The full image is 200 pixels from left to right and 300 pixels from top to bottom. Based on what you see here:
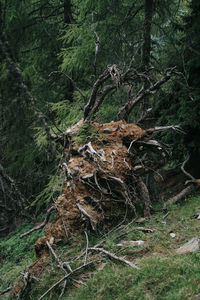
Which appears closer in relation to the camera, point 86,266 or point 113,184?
point 86,266

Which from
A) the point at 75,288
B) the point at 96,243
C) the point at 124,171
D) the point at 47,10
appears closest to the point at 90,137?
the point at 124,171

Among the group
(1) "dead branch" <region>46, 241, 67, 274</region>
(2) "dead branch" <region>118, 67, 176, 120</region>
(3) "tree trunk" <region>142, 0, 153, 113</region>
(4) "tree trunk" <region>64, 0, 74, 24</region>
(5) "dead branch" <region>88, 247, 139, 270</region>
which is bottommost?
(1) "dead branch" <region>46, 241, 67, 274</region>

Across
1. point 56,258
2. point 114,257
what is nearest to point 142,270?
point 114,257

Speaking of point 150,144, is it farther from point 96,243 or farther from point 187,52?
point 187,52

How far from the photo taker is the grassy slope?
10.2ft

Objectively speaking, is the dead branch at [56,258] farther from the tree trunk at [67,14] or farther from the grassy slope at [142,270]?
the tree trunk at [67,14]

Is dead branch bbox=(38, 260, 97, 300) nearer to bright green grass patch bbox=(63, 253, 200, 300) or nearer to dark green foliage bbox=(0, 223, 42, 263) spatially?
bright green grass patch bbox=(63, 253, 200, 300)

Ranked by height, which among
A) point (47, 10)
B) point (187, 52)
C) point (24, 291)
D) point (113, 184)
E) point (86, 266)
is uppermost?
point (47, 10)

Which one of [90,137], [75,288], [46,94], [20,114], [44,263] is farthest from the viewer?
[46,94]

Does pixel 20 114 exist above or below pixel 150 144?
above

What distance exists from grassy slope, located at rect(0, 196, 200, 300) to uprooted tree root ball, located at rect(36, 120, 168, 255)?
1.14 feet

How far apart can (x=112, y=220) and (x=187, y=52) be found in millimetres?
5201

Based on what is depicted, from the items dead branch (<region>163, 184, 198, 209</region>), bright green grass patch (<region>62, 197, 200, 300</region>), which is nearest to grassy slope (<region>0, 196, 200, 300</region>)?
bright green grass patch (<region>62, 197, 200, 300</region>)

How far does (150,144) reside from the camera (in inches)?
249
